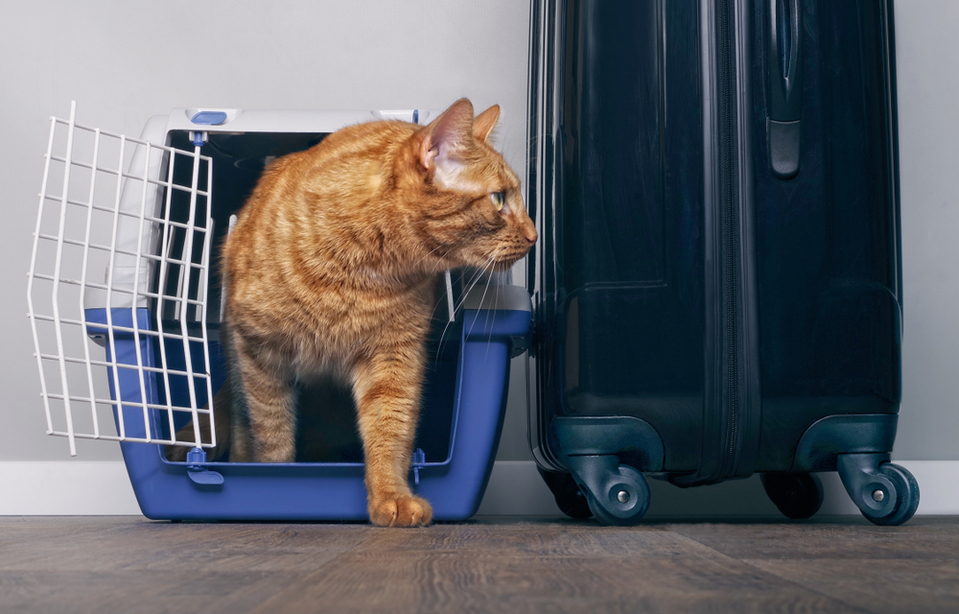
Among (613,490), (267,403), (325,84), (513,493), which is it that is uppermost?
(325,84)

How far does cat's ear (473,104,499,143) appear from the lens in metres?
1.30

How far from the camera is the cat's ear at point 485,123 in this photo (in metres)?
1.30

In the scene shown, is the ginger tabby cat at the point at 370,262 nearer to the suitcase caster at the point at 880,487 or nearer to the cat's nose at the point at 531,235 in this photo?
the cat's nose at the point at 531,235

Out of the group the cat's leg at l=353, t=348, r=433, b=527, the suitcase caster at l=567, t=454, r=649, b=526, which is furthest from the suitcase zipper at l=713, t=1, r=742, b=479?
the cat's leg at l=353, t=348, r=433, b=527

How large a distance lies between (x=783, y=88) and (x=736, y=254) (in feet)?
0.85

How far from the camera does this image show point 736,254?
1.03 m

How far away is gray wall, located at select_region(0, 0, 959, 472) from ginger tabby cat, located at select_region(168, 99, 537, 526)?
49cm

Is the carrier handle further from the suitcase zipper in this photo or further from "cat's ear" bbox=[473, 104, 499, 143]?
"cat's ear" bbox=[473, 104, 499, 143]

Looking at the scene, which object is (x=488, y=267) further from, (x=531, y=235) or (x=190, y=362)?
(x=190, y=362)

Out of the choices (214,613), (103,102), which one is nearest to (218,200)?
(103,102)

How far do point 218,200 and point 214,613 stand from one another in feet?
4.15

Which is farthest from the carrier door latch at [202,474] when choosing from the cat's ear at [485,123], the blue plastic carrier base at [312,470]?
the cat's ear at [485,123]

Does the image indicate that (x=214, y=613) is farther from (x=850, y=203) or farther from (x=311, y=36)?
(x=311, y=36)

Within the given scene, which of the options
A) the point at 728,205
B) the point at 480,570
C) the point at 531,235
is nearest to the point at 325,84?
the point at 531,235
